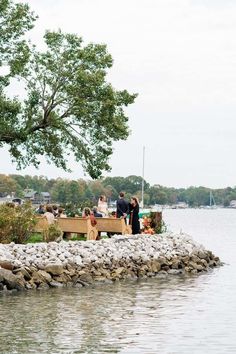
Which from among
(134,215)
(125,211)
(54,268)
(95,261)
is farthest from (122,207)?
(54,268)

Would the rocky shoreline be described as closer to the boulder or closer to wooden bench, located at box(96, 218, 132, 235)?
the boulder

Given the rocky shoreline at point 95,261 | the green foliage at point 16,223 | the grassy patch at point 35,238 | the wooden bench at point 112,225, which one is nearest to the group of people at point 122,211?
the wooden bench at point 112,225

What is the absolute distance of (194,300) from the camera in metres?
21.1

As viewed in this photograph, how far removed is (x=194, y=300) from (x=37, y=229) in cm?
792

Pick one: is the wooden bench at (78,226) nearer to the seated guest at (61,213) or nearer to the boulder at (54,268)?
the seated guest at (61,213)

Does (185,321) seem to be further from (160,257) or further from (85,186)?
(85,186)

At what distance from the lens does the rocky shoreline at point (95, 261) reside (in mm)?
22656

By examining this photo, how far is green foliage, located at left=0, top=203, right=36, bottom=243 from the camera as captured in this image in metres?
24.9

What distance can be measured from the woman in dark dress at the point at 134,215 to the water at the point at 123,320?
18.9 ft

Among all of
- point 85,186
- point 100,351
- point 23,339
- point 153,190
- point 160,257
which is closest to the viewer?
point 100,351

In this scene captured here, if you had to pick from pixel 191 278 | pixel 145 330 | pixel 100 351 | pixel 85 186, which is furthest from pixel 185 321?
pixel 85 186

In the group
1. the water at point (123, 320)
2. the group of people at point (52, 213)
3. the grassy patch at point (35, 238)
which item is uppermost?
the group of people at point (52, 213)

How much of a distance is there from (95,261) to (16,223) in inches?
106

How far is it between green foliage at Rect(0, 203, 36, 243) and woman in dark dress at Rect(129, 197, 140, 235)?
5.50m
